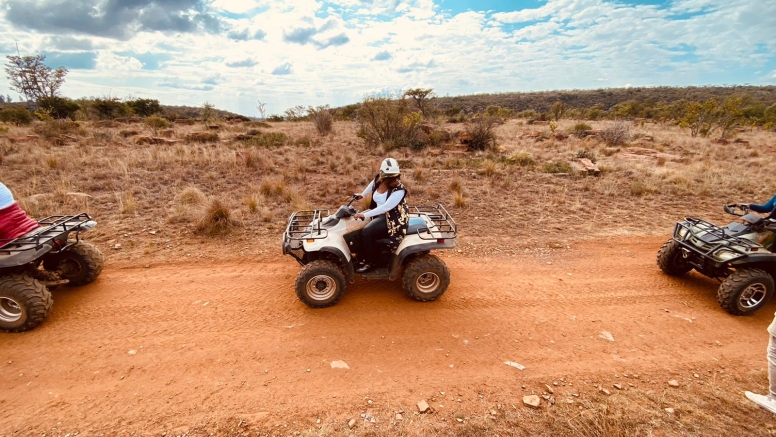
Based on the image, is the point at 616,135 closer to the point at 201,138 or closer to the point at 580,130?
the point at 580,130

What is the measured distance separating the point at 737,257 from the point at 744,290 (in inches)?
16.9

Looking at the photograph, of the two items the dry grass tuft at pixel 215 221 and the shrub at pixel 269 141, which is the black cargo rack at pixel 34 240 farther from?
the shrub at pixel 269 141

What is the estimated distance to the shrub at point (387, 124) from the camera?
17.1 m

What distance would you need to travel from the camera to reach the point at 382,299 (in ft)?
16.2

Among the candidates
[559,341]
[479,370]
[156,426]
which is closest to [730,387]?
[559,341]

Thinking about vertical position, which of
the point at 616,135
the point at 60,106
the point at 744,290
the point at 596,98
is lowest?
the point at 744,290

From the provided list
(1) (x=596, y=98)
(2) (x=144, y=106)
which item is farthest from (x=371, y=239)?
(1) (x=596, y=98)

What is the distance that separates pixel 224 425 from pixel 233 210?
232 inches

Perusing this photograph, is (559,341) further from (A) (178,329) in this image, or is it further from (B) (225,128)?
(B) (225,128)

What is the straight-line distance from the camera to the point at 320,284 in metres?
4.71

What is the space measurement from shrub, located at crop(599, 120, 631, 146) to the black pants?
18.4 meters

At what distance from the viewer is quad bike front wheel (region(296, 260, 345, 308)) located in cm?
449

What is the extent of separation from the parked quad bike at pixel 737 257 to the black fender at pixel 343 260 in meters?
4.69

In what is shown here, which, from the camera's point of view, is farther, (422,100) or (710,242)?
(422,100)
